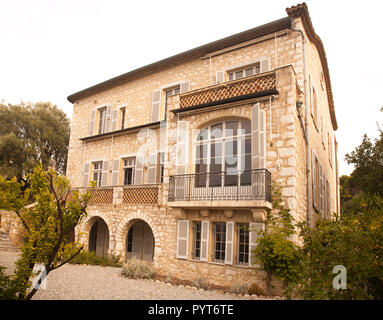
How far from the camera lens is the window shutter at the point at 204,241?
911 centimetres

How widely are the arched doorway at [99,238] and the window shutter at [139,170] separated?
10.3 feet

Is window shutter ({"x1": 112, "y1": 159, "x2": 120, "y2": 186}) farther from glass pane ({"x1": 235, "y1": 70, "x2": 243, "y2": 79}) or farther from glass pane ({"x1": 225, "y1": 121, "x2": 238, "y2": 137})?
glass pane ({"x1": 235, "y1": 70, "x2": 243, "y2": 79})

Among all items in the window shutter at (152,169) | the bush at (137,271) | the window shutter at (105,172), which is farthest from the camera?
the window shutter at (105,172)

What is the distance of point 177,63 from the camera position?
13.1 m

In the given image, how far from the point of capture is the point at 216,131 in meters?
9.84

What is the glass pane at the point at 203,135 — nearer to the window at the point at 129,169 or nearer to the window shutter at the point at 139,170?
the window shutter at the point at 139,170

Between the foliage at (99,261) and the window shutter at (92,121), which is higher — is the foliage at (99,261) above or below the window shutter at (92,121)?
below

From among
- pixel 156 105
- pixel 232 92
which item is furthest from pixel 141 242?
pixel 232 92

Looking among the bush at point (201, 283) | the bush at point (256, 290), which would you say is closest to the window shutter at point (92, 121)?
the bush at point (201, 283)
